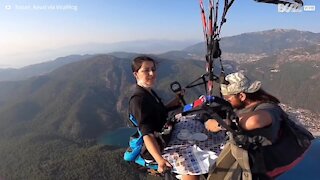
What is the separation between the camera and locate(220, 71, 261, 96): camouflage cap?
3.27m

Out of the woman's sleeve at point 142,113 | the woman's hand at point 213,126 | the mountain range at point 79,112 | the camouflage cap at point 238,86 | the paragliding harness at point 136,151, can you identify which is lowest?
the mountain range at point 79,112

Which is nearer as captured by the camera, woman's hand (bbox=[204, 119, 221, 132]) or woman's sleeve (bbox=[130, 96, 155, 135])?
woman's sleeve (bbox=[130, 96, 155, 135])

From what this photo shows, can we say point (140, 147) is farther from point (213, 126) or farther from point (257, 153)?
point (257, 153)

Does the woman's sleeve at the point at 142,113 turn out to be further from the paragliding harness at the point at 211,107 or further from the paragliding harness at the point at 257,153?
the paragliding harness at the point at 257,153

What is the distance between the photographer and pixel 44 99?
154375mm

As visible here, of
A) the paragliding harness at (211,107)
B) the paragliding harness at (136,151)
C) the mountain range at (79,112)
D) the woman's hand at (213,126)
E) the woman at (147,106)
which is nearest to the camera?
the paragliding harness at (211,107)

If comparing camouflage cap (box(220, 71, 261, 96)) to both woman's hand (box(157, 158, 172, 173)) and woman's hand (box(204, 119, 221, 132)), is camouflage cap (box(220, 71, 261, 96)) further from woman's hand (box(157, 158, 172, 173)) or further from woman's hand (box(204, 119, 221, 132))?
woman's hand (box(157, 158, 172, 173))

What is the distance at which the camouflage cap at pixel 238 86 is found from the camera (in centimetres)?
327

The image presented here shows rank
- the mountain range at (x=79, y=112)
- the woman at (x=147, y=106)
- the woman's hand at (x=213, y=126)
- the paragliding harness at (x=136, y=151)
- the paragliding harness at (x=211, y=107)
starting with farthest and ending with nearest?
the mountain range at (x=79, y=112), the paragliding harness at (x=136, y=151), the woman's hand at (x=213, y=126), the woman at (x=147, y=106), the paragliding harness at (x=211, y=107)

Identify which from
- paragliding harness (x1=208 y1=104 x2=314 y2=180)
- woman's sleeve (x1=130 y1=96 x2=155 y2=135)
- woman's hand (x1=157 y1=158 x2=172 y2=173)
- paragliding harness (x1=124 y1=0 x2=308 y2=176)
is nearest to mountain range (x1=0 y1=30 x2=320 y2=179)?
paragliding harness (x1=124 y1=0 x2=308 y2=176)

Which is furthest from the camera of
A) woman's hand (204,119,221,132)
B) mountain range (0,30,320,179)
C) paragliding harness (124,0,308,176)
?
mountain range (0,30,320,179)

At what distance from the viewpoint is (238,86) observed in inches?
128

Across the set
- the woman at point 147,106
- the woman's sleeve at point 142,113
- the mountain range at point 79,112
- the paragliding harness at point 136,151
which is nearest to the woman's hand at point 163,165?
the woman at point 147,106

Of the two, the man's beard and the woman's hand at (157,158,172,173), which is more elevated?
the man's beard
